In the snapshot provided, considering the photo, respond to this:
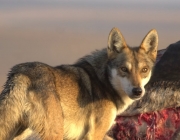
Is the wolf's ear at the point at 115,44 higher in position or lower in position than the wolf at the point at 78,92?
higher

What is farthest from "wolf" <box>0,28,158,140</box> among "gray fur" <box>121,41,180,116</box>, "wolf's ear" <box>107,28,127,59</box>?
"gray fur" <box>121,41,180,116</box>

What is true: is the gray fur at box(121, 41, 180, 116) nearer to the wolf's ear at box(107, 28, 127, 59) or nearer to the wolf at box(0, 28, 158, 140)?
the wolf at box(0, 28, 158, 140)

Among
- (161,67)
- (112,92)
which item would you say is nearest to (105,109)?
(112,92)

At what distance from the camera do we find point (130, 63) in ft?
25.0

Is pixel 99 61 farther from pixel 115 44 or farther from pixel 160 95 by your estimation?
pixel 160 95

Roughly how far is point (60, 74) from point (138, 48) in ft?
4.51

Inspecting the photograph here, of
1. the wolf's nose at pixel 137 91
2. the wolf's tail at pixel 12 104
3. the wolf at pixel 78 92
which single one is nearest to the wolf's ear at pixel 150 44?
the wolf at pixel 78 92

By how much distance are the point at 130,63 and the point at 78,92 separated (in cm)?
87

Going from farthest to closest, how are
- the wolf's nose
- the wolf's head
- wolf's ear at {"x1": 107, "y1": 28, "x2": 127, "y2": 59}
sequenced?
wolf's ear at {"x1": 107, "y1": 28, "x2": 127, "y2": 59} < the wolf's head < the wolf's nose

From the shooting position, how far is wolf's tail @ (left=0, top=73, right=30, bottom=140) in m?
6.66

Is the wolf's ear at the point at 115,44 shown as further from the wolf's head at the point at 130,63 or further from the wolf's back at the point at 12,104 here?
the wolf's back at the point at 12,104

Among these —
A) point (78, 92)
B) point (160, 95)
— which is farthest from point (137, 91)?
point (160, 95)

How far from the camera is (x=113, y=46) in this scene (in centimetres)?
787

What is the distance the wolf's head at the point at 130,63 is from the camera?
7469 mm
